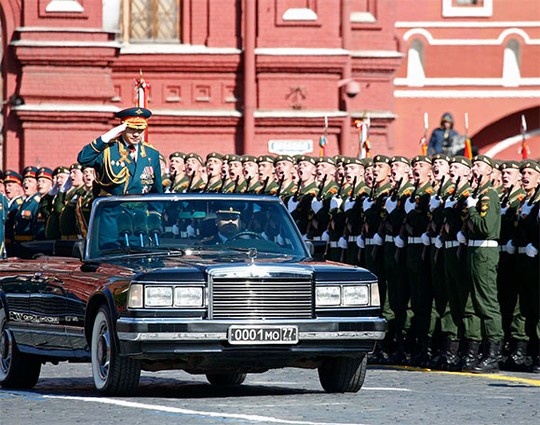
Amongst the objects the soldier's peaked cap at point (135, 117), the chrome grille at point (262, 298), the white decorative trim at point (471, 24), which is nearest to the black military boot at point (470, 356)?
the soldier's peaked cap at point (135, 117)

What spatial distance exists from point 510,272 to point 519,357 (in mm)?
761

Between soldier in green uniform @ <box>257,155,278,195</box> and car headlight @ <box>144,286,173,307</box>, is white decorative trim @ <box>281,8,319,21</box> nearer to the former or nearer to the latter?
soldier in green uniform @ <box>257,155,278,195</box>

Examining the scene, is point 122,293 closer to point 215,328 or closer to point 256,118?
point 215,328

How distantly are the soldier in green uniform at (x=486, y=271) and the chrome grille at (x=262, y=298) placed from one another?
3484 mm

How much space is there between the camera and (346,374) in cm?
1452

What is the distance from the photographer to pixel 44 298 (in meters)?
15.2

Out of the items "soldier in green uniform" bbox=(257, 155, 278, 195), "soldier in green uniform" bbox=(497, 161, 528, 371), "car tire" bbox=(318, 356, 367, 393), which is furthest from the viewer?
"soldier in green uniform" bbox=(257, 155, 278, 195)

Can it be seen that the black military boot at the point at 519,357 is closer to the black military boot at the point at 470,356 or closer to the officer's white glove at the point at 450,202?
the black military boot at the point at 470,356

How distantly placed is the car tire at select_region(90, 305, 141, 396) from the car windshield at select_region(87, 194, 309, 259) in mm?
752

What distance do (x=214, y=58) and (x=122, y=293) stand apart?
21017mm

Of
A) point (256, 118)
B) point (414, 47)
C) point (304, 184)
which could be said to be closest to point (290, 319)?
point (304, 184)

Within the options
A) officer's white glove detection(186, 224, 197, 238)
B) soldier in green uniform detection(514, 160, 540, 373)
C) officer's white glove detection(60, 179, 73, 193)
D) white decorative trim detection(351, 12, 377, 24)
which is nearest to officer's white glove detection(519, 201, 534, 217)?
soldier in green uniform detection(514, 160, 540, 373)

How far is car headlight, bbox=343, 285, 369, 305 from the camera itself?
1417 cm

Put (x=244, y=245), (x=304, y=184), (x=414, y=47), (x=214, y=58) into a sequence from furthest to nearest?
(x=414, y=47), (x=214, y=58), (x=304, y=184), (x=244, y=245)
